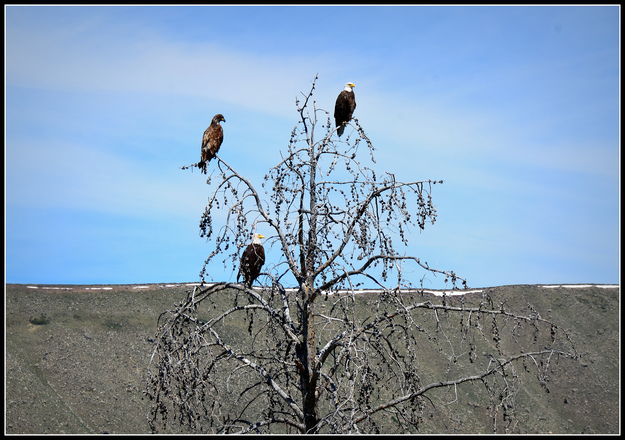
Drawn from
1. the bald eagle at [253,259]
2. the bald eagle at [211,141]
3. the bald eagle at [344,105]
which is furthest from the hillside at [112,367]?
the bald eagle at [253,259]

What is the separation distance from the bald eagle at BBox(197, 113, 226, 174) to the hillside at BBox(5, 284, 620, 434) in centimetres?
2046

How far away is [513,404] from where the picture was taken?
9.17 metres

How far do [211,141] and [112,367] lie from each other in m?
27.5

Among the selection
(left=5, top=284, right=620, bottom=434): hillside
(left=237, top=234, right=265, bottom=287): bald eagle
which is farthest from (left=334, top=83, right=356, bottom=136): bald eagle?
(left=5, top=284, right=620, bottom=434): hillside

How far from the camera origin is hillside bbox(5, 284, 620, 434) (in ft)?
111

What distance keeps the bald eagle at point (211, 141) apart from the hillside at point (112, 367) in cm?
2046

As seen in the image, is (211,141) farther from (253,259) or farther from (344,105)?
(253,259)

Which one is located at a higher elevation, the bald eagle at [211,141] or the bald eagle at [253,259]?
the bald eagle at [211,141]

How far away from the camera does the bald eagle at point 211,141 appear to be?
1298 centimetres

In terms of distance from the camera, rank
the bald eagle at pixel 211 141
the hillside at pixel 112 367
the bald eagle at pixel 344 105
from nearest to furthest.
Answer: the bald eagle at pixel 211 141 → the bald eagle at pixel 344 105 → the hillside at pixel 112 367

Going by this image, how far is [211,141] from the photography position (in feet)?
43.1

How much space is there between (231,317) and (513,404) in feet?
118

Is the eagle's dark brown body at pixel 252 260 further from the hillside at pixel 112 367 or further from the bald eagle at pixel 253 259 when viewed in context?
the hillside at pixel 112 367

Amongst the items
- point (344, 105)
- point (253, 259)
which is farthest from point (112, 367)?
point (253, 259)
